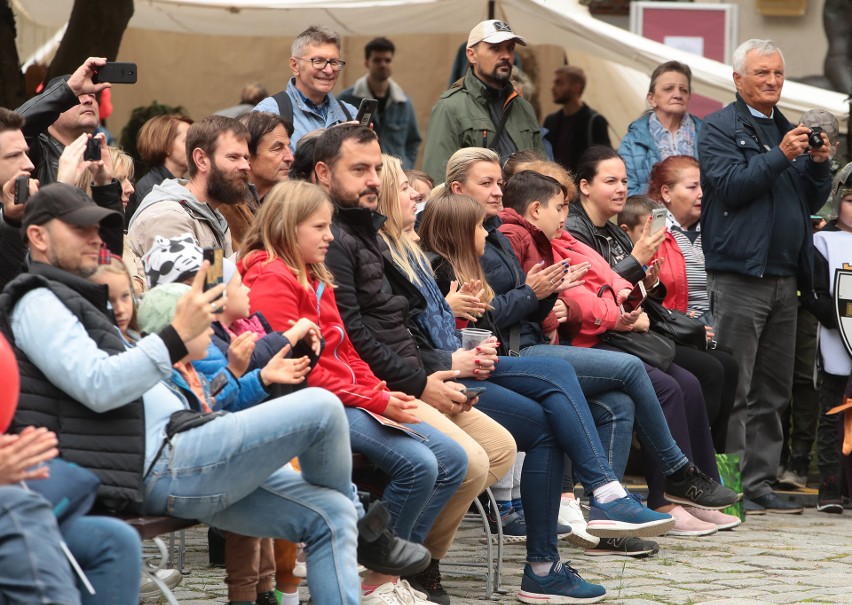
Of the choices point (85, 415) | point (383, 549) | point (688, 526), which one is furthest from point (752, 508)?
point (85, 415)

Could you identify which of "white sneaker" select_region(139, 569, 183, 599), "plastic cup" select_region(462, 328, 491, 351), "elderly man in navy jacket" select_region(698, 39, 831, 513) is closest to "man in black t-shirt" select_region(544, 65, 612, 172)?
"elderly man in navy jacket" select_region(698, 39, 831, 513)

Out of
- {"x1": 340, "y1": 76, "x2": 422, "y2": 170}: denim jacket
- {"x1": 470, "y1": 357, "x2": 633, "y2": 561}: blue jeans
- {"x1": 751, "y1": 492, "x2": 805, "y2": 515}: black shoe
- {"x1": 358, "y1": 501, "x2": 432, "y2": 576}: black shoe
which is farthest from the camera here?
{"x1": 340, "y1": 76, "x2": 422, "y2": 170}: denim jacket

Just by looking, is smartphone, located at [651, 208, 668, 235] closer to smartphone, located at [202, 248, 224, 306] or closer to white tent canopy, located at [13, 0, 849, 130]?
smartphone, located at [202, 248, 224, 306]

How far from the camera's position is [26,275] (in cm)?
407

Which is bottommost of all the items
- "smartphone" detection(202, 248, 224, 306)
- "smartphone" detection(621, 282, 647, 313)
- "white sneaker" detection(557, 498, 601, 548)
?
"white sneaker" detection(557, 498, 601, 548)

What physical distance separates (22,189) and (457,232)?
7.10 feet

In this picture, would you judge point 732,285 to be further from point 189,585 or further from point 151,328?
point 151,328

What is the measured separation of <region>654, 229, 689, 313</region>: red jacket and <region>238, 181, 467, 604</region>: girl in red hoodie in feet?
10.4

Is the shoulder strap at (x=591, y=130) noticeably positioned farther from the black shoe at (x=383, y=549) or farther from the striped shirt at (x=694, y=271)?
the black shoe at (x=383, y=549)

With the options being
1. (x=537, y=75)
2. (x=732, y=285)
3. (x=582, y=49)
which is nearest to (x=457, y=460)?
(x=732, y=285)

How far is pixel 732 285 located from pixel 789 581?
2400 mm

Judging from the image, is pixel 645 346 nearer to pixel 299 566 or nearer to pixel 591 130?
pixel 299 566

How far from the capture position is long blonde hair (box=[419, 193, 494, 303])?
21.1 ft

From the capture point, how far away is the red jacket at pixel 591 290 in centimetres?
723
